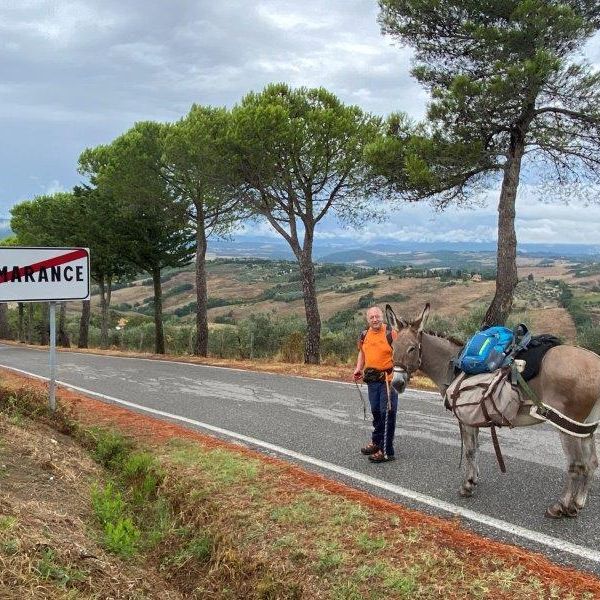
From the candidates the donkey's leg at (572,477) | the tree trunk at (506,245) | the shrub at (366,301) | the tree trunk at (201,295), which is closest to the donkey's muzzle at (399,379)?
the donkey's leg at (572,477)

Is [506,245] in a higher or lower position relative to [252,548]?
higher

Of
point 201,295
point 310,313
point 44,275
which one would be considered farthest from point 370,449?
point 201,295

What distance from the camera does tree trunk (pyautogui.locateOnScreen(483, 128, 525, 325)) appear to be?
1343 cm

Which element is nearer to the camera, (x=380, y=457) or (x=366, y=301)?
(x=380, y=457)

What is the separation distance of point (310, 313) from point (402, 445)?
11466mm

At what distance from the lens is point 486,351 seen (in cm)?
534

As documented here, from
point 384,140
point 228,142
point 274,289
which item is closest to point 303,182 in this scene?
point 228,142

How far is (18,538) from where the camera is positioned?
3465mm

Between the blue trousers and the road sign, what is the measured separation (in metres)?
4.27

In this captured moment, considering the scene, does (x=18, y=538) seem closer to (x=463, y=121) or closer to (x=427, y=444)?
(x=427, y=444)

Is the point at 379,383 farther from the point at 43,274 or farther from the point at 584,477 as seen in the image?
the point at 43,274

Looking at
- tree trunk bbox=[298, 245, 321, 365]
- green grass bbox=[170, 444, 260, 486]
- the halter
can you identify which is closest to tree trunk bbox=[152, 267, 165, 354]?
tree trunk bbox=[298, 245, 321, 365]

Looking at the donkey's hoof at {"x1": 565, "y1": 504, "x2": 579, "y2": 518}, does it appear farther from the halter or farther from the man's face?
the man's face

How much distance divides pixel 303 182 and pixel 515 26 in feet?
25.7
